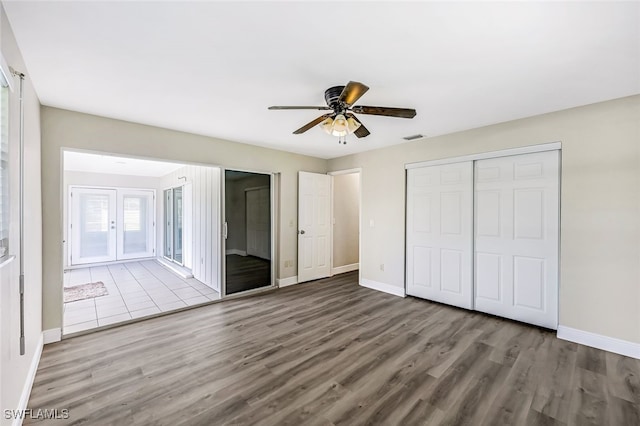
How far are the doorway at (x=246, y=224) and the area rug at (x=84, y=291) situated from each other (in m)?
2.12

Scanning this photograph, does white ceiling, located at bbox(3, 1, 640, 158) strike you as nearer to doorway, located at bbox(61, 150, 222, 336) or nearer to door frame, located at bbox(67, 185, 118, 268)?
doorway, located at bbox(61, 150, 222, 336)

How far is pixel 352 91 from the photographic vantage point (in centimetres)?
203

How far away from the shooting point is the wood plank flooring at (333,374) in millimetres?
1860

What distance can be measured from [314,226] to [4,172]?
13.5 feet

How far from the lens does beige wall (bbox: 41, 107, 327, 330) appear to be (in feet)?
9.37

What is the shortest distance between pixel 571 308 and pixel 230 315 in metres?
3.89

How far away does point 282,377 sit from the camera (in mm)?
Answer: 2252

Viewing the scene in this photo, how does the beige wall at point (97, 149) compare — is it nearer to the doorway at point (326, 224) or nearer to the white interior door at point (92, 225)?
the doorway at point (326, 224)

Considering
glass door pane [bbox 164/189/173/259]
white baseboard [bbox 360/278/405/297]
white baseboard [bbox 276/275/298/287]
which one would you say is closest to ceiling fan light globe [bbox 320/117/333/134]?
white baseboard [bbox 360/278/405/297]

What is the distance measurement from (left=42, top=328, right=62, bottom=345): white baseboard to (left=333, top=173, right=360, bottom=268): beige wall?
4275mm

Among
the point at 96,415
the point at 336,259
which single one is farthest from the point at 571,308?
the point at 96,415

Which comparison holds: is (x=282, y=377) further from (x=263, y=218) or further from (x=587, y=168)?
(x=263, y=218)

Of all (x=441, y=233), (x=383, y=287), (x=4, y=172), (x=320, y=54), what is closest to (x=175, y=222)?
(x=383, y=287)

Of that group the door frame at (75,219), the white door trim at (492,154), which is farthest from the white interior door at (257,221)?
the door frame at (75,219)
